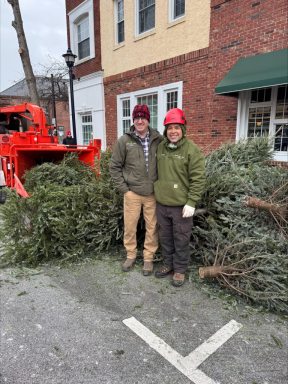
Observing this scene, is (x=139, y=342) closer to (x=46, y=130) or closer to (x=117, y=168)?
(x=117, y=168)

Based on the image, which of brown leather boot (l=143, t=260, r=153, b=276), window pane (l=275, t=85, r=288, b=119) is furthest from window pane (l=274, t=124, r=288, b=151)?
brown leather boot (l=143, t=260, r=153, b=276)

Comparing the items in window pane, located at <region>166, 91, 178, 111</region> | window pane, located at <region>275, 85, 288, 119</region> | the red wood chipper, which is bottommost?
the red wood chipper

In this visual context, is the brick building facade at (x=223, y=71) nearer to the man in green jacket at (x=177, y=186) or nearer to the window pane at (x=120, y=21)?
the window pane at (x=120, y=21)

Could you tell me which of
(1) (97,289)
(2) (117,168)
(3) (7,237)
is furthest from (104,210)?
(3) (7,237)

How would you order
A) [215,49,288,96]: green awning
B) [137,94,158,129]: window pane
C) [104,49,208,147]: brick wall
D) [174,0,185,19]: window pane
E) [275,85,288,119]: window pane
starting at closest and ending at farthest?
[215,49,288,96]: green awning, [275,85,288,119]: window pane, [104,49,208,147]: brick wall, [174,0,185,19]: window pane, [137,94,158,129]: window pane

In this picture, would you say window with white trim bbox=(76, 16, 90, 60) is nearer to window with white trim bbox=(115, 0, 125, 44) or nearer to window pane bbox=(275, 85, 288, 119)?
window with white trim bbox=(115, 0, 125, 44)

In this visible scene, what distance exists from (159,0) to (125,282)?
910cm

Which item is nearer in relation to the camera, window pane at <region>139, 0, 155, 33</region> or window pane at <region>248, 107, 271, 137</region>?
window pane at <region>248, 107, 271, 137</region>

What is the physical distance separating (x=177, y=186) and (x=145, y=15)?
9149 mm

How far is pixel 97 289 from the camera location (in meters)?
3.32

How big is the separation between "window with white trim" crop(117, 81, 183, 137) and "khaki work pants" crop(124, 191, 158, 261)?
6.32m

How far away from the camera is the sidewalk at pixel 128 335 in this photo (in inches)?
85.4

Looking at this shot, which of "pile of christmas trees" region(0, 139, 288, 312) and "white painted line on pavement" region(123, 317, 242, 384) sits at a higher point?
"pile of christmas trees" region(0, 139, 288, 312)

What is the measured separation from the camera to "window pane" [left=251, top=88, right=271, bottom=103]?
6916mm
